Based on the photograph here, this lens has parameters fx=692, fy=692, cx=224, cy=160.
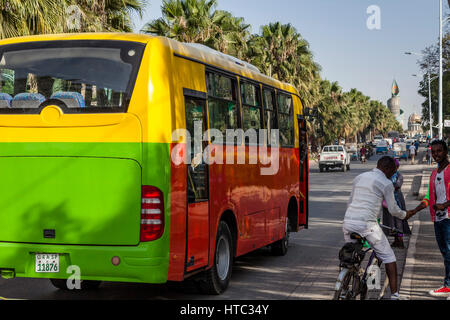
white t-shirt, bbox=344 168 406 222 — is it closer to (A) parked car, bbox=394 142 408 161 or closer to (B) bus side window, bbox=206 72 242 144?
(B) bus side window, bbox=206 72 242 144

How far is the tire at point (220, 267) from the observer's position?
834 centimetres

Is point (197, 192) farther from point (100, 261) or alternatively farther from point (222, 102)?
point (222, 102)

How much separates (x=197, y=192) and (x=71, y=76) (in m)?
1.87

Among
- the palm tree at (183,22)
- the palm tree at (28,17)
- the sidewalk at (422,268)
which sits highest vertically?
the palm tree at (183,22)

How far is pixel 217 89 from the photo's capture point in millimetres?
8688

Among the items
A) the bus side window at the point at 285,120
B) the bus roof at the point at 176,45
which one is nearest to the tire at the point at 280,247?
the bus side window at the point at 285,120

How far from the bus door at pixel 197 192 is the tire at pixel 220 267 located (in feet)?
1.50

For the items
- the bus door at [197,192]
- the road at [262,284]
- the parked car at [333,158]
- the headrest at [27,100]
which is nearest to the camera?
the headrest at [27,100]

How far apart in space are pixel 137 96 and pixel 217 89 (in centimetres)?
201

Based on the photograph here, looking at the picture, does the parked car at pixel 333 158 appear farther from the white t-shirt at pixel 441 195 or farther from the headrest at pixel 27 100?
the headrest at pixel 27 100

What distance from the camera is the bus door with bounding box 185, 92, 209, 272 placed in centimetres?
744

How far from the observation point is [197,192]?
7.72 metres

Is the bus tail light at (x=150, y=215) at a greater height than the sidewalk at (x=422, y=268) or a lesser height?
greater
